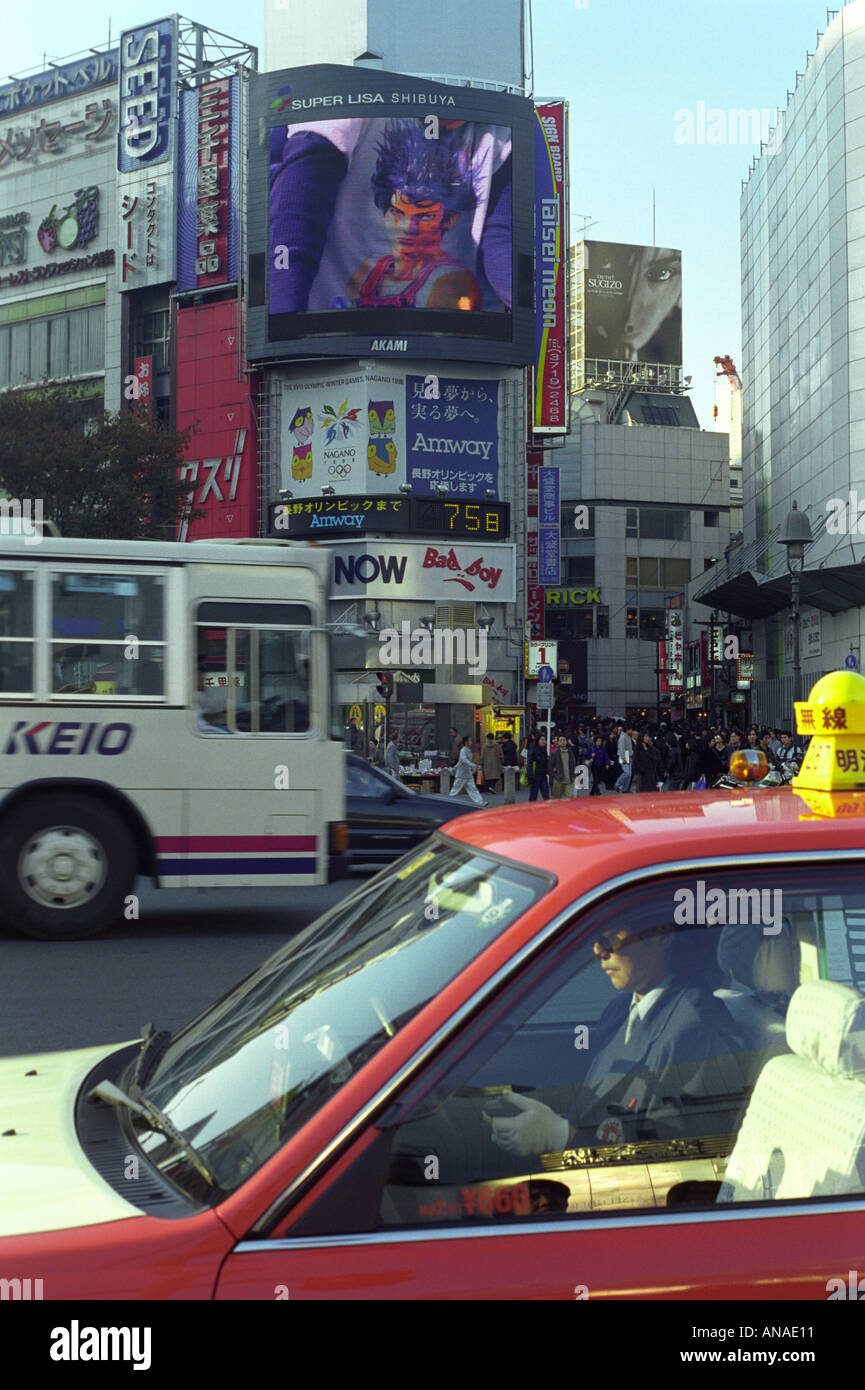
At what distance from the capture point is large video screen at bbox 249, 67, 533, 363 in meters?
44.1

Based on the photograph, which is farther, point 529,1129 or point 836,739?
point 836,739

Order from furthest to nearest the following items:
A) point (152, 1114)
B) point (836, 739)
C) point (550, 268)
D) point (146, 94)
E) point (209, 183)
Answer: point (146, 94) → point (209, 183) → point (550, 268) → point (836, 739) → point (152, 1114)

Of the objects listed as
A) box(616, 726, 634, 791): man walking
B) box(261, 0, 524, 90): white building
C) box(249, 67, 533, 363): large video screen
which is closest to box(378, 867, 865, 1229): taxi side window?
box(616, 726, 634, 791): man walking

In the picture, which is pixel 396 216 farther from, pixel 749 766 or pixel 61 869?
pixel 749 766

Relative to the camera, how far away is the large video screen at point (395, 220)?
145ft

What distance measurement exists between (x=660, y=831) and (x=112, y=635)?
27.7ft

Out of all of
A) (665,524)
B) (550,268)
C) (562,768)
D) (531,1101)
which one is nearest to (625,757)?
(562,768)

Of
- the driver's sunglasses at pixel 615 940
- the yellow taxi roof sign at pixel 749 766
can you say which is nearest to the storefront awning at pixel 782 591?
the yellow taxi roof sign at pixel 749 766

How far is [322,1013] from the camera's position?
7.64 ft

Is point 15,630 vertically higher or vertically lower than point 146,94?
lower

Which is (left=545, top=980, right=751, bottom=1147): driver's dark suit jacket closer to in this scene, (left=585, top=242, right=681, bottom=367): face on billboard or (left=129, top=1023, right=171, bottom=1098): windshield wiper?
(left=129, top=1023, right=171, bottom=1098): windshield wiper

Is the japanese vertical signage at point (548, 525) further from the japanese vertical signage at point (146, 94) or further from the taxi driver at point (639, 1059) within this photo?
the taxi driver at point (639, 1059)

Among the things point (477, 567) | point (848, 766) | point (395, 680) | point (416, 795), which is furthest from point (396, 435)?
point (848, 766)
